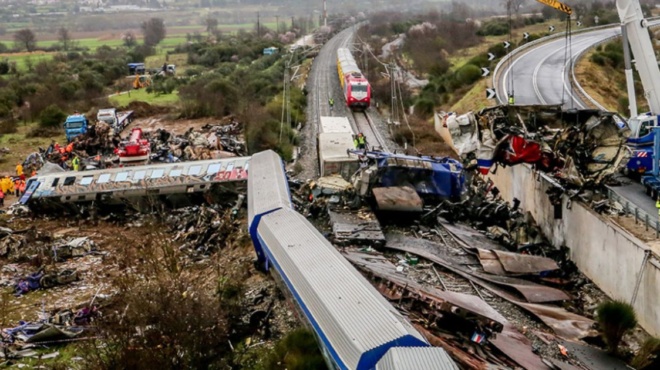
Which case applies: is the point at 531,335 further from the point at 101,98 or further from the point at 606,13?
the point at 606,13

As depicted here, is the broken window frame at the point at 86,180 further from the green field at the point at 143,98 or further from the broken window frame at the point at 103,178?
the green field at the point at 143,98

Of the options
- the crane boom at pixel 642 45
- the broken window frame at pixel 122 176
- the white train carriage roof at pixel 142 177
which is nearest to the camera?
the crane boom at pixel 642 45

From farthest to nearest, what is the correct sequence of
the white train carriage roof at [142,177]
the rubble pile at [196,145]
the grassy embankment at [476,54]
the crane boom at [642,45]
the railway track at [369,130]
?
the grassy embankment at [476,54], the railway track at [369,130], the rubble pile at [196,145], the white train carriage roof at [142,177], the crane boom at [642,45]

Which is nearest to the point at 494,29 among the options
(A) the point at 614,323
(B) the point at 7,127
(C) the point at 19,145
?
(B) the point at 7,127

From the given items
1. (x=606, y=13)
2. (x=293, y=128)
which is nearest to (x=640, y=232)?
(x=293, y=128)

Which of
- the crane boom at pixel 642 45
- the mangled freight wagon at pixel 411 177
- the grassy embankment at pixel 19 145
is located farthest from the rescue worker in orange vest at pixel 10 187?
the crane boom at pixel 642 45
